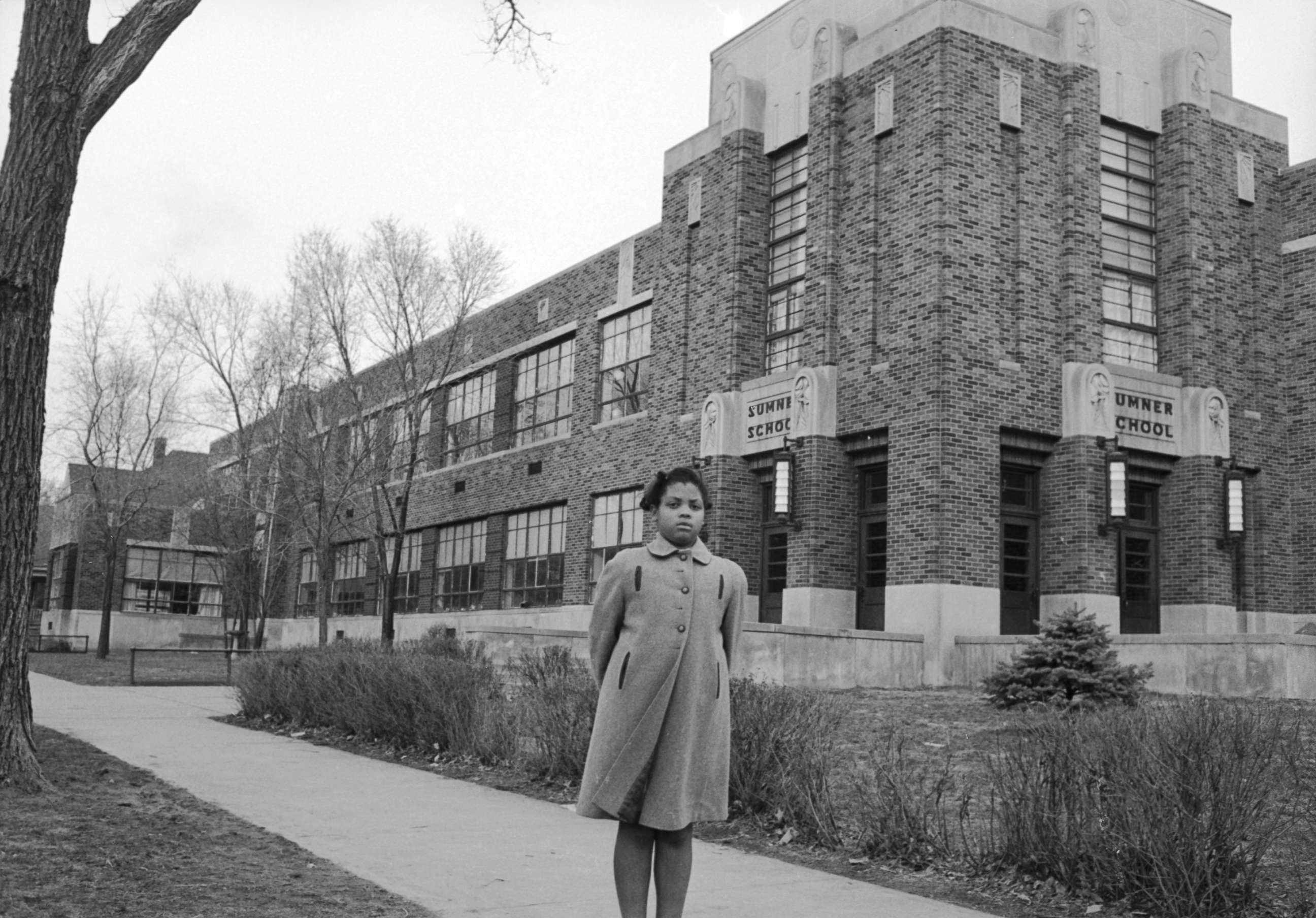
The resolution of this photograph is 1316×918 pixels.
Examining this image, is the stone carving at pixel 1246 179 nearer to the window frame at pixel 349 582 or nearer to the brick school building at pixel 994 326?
the brick school building at pixel 994 326

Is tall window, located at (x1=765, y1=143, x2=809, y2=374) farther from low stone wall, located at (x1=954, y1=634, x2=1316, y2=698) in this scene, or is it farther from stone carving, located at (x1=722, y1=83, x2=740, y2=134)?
low stone wall, located at (x1=954, y1=634, x2=1316, y2=698)

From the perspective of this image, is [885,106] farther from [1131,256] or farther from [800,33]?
[1131,256]

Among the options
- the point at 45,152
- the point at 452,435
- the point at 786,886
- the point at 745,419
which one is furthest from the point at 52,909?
the point at 452,435

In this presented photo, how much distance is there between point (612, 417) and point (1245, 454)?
1347cm

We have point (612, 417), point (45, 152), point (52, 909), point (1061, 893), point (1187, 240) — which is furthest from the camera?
point (612, 417)

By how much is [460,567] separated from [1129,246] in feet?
67.6

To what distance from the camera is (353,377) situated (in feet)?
99.7

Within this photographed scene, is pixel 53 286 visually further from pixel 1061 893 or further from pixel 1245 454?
pixel 1245 454

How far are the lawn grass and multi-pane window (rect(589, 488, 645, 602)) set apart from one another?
1973cm

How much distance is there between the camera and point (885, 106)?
2272 cm

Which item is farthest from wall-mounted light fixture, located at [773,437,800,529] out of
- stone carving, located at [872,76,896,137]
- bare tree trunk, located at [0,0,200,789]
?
bare tree trunk, located at [0,0,200,789]

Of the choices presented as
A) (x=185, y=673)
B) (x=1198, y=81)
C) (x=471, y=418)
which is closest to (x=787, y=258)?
(x=1198, y=81)

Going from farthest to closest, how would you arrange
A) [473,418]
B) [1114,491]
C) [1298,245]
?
[473,418]
[1298,245]
[1114,491]

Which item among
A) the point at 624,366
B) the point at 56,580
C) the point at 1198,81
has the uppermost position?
the point at 1198,81
